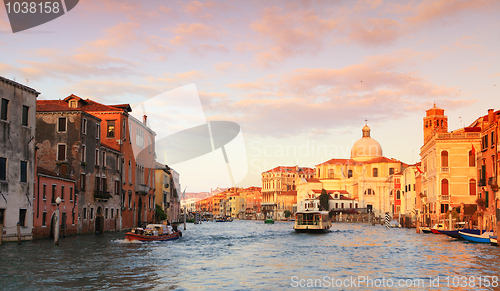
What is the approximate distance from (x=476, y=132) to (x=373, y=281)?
131 ft

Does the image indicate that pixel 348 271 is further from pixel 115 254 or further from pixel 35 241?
pixel 35 241

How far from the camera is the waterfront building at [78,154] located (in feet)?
123

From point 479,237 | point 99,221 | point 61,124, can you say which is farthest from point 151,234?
point 479,237

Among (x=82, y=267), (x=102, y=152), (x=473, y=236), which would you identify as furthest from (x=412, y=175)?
(x=82, y=267)

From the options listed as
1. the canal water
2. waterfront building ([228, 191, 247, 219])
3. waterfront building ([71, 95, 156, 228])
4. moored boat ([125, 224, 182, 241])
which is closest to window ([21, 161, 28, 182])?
the canal water

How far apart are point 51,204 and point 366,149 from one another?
109502 millimetres

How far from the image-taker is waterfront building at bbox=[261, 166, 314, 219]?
161875 mm

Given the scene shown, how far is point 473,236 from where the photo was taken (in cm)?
3453

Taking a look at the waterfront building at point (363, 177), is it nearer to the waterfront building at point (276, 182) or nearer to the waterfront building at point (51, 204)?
the waterfront building at point (276, 182)

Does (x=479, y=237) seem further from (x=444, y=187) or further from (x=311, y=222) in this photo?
(x=311, y=222)

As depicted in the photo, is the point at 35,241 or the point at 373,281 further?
the point at 35,241

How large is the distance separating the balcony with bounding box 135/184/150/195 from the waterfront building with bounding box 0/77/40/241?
23.5 meters

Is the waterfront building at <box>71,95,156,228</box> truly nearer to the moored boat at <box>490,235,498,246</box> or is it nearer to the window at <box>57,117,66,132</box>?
the window at <box>57,117,66,132</box>

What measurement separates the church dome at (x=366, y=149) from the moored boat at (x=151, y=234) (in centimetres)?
10124
